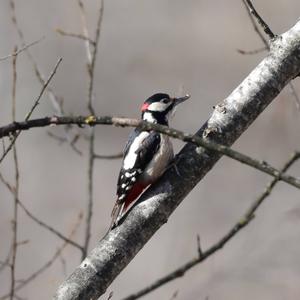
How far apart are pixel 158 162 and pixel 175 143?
3.86 metres

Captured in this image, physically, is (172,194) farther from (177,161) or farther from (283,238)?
(283,238)

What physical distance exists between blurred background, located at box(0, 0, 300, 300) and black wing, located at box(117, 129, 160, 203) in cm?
172

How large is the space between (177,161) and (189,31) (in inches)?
246

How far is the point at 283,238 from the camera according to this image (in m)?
5.49

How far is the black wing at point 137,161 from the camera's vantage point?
281cm

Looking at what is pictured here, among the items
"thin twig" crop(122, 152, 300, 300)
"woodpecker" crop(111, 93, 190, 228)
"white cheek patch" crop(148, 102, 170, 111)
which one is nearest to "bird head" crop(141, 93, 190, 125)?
"white cheek patch" crop(148, 102, 170, 111)

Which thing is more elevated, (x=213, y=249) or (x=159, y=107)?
(x=159, y=107)

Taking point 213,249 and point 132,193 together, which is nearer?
point 213,249

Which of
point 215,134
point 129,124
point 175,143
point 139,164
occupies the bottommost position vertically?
point 129,124

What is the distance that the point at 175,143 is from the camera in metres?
6.58

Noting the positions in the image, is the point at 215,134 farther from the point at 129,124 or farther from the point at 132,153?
the point at 132,153

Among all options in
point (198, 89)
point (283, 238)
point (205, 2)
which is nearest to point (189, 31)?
point (205, 2)

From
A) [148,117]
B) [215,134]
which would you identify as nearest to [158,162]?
[148,117]

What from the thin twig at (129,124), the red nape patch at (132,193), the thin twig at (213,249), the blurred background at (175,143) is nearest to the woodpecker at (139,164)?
the red nape patch at (132,193)
